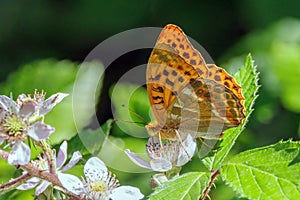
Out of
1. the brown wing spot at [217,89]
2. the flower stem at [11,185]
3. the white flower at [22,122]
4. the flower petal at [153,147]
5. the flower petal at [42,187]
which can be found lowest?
the flower petal at [42,187]

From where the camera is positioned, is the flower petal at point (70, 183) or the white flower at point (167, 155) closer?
the flower petal at point (70, 183)

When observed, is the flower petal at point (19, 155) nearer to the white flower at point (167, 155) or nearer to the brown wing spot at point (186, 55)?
the white flower at point (167, 155)

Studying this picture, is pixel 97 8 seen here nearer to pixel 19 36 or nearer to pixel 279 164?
pixel 19 36

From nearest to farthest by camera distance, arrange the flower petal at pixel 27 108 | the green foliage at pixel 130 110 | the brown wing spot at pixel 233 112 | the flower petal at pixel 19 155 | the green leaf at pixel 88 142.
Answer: the flower petal at pixel 19 155, the flower petal at pixel 27 108, the brown wing spot at pixel 233 112, the green leaf at pixel 88 142, the green foliage at pixel 130 110

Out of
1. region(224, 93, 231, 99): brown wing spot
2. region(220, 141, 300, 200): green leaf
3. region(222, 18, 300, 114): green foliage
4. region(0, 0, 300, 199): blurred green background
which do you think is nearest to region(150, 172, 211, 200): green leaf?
region(220, 141, 300, 200): green leaf

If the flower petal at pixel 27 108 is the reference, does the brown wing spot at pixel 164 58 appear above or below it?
above

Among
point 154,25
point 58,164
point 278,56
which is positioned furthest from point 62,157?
point 154,25


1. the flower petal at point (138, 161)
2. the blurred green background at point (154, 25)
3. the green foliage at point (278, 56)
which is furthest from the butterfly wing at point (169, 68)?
the blurred green background at point (154, 25)

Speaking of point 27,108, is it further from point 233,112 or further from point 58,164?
point 233,112
